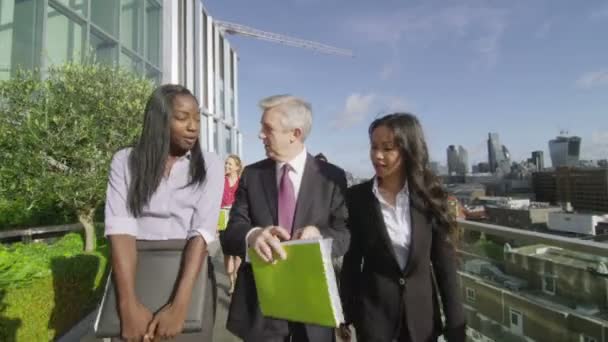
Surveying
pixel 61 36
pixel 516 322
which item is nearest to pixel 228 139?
pixel 61 36

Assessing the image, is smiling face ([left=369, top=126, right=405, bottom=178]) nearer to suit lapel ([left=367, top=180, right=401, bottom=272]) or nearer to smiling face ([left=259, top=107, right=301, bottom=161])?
suit lapel ([left=367, top=180, right=401, bottom=272])

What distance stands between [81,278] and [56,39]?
9175mm

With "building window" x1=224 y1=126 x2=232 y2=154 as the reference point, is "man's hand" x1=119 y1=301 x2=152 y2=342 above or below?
below

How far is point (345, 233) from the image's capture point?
5.73ft

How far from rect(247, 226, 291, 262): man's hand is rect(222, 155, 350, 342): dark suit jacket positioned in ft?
0.64

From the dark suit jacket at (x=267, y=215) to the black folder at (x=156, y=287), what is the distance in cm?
18

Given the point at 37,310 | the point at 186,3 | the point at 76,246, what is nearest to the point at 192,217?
the point at 37,310

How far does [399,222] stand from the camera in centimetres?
199

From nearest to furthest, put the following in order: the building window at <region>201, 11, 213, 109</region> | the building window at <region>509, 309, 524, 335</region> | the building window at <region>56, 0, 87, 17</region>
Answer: the building window at <region>509, 309, 524, 335</region>
the building window at <region>56, 0, 87, 17</region>
the building window at <region>201, 11, 213, 109</region>

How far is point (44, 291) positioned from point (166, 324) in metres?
3.15

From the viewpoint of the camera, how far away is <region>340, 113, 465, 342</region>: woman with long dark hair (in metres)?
1.88

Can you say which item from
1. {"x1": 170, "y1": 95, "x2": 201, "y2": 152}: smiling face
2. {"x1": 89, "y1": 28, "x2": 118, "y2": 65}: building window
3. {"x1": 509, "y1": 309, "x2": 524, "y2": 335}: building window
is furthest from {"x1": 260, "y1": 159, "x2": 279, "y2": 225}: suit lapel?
{"x1": 89, "y1": 28, "x2": 118, "y2": 65}: building window

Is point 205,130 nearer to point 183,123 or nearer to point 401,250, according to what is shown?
point 183,123

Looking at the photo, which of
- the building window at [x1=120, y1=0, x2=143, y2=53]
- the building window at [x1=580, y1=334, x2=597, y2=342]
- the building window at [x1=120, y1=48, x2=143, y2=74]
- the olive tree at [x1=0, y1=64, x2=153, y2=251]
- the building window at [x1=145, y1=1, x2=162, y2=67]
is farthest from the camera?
the building window at [x1=145, y1=1, x2=162, y2=67]
